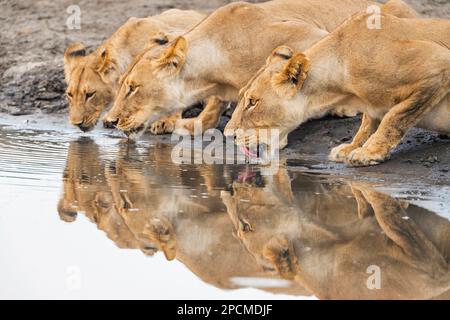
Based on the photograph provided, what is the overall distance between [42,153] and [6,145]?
1.72 ft

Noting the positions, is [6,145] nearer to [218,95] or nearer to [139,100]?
[139,100]

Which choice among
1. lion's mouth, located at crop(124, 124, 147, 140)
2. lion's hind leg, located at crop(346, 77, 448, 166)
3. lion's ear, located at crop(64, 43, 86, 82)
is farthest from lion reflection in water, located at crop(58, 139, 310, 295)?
lion's ear, located at crop(64, 43, 86, 82)

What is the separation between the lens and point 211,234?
6.15 metres

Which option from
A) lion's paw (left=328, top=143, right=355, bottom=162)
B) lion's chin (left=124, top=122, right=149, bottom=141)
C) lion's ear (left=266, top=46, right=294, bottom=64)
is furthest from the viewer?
lion's chin (left=124, top=122, right=149, bottom=141)

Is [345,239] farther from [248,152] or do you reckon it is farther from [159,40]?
[159,40]

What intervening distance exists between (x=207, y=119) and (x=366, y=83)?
8.23 ft

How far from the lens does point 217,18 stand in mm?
9414

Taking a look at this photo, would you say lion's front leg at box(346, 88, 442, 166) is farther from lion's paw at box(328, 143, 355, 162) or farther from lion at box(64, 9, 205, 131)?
lion at box(64, 9, 205, 131)

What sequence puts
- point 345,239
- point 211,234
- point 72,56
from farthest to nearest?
point 72,56
point 211,234
point 345,239

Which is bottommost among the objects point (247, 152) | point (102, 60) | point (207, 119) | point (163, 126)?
point (163, 126)

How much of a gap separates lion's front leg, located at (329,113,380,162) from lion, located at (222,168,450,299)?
3.51 ft

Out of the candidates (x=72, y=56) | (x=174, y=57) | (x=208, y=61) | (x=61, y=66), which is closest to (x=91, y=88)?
(x=72, y=56)

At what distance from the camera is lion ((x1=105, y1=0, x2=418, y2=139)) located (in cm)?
922
